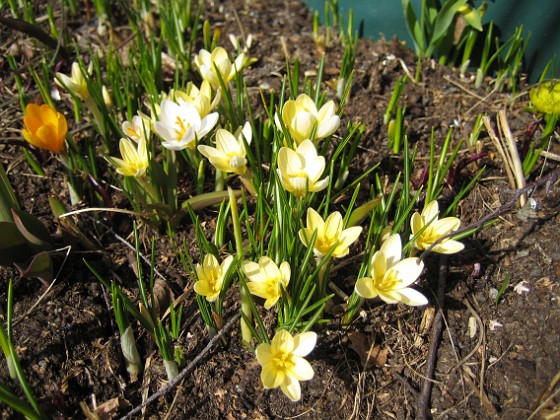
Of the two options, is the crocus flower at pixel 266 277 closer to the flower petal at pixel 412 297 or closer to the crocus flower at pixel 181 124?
the flower petal at pixel 412 297

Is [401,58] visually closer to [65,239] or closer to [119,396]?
[65,239]

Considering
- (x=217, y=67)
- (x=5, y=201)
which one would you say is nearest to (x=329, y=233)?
(x=217, y=67)

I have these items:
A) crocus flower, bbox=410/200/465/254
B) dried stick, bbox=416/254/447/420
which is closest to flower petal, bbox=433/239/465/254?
crocus flower, bbox=410/200/465/254

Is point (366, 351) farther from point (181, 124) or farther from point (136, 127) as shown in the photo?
point (136, 127)

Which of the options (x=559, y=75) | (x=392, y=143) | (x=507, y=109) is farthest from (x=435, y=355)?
(x=559, y=75)

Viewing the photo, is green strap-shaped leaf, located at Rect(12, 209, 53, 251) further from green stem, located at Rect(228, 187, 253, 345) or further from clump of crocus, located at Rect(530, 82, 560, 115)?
clump of crocus, located at Rect(530, 82, 560, 115)

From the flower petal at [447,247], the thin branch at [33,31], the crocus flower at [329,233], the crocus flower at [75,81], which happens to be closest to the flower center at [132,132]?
the crocus flower at [75,81]
